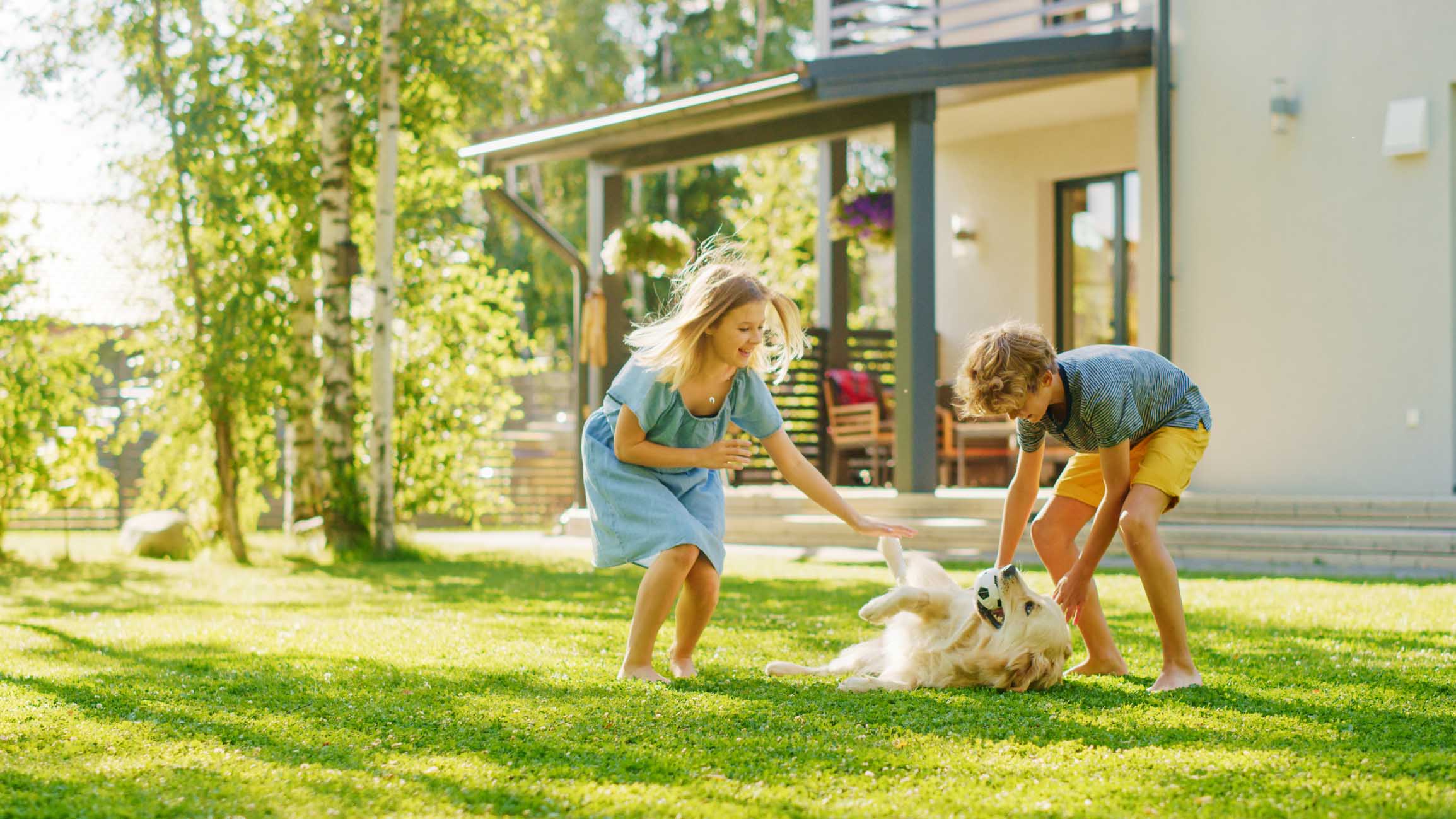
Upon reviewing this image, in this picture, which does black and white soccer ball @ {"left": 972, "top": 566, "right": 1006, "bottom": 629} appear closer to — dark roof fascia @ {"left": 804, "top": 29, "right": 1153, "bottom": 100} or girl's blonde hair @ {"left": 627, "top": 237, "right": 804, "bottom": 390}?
girl's blonde hair @ {"left": 627, "top": 237, "right": 804, "bottom": 390}

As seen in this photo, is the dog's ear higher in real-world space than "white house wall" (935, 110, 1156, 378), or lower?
lower

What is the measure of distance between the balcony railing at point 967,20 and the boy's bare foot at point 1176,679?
6.54m

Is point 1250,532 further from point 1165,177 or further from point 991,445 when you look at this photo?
point 991,445

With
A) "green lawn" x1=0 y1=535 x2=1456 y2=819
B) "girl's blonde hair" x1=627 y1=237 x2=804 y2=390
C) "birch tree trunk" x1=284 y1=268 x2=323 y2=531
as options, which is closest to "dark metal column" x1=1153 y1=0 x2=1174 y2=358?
"green lawn" x1=0 y1=535 x2=1456 y2=819

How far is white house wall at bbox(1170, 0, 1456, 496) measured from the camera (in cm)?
854

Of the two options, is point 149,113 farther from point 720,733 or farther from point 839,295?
point 720,733

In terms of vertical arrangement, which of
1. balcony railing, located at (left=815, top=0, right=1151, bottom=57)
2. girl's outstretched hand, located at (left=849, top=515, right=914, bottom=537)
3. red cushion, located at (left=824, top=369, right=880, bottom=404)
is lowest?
girl's outstretched hand, located at (left=849, top=515, right=914, bottom=537)

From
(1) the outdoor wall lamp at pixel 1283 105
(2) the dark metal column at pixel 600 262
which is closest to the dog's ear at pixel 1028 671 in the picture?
(1) the outdoor wall lamp at pixel 1283 105

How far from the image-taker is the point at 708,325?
3869mm

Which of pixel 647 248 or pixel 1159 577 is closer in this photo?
pixel 1159 577

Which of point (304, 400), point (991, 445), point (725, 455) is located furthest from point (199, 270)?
point (725, 455)

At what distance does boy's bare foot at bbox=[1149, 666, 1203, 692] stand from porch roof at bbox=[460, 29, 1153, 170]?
20.6 feet

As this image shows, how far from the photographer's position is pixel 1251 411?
925 cm

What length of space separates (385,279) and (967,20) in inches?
272
